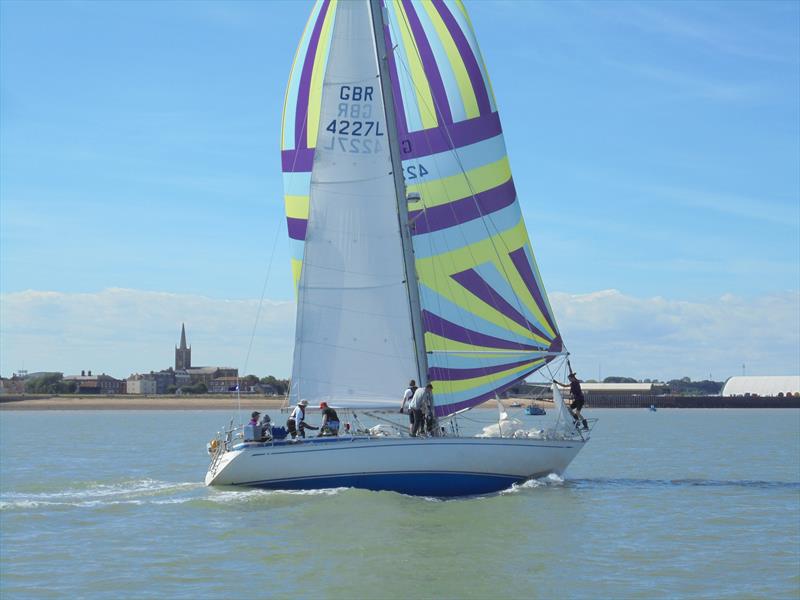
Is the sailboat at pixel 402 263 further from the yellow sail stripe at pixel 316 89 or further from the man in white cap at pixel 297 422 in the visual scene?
the man in white cap at pixel 297 422

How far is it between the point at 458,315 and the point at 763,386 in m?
132

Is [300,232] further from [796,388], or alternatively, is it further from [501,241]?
[796,388]

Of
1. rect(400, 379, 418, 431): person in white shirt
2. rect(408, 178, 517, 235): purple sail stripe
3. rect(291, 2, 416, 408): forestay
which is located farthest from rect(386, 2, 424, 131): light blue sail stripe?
rect(400, 379, 418, 431): person in white shirt

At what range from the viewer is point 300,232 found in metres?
22.5

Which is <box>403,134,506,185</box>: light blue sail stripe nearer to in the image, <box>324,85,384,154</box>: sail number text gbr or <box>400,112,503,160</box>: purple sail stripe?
<box>400,112,503,160</box>: purple sail stripe

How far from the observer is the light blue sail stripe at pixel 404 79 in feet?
72.6

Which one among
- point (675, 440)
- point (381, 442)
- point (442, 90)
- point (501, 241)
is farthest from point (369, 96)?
point (675, 440)

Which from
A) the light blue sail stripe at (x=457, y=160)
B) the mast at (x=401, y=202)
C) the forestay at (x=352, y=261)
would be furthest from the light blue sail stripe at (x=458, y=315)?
the light blue sail stripe at (x=457, y=160)

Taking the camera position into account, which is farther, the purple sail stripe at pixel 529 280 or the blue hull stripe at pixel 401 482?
the purple sail stripe at pixel 529 280

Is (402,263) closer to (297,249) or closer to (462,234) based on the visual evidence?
(462,234)

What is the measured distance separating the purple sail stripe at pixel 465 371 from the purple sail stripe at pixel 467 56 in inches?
208

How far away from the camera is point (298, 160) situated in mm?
22312

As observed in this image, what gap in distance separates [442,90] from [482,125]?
1.10 meters

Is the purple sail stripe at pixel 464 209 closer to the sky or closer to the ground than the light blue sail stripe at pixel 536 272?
closer to the sky
